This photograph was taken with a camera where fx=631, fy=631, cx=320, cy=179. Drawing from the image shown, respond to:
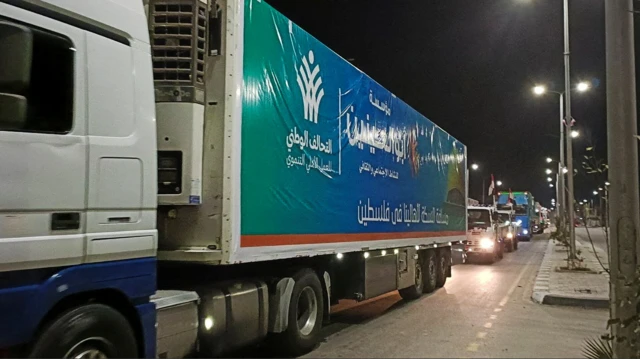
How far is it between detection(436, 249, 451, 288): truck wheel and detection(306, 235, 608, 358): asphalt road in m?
0.33

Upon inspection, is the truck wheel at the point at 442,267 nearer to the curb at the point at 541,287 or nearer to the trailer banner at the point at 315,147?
the curb at the point at 541,287

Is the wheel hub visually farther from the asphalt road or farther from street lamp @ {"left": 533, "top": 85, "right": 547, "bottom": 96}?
street lamp @ {"left": 533, "top": 85, "right": 547, "bottom": 96}

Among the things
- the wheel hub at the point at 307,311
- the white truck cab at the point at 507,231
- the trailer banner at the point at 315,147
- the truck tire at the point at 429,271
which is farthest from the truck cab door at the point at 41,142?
the white truck cab at the point at 507,231

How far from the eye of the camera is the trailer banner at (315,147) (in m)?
6.52

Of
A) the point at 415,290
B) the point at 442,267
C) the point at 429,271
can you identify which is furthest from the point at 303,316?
the point at 442,267

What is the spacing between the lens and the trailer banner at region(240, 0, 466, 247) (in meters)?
6.52

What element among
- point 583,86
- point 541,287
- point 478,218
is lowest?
point 541,287

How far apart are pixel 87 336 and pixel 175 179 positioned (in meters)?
Result: 1.76

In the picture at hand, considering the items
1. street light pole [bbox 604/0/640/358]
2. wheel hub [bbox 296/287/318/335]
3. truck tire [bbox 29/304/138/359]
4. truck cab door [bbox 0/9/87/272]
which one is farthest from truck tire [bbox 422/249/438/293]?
truck cab door [bbox 0/9/87/272]

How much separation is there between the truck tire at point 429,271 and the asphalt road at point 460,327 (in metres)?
0.23

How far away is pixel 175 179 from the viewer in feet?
18.7

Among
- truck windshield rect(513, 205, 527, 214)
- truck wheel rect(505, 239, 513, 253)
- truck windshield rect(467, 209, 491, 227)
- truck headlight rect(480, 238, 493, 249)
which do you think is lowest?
truck wheel rect(505, 239, 513, 253)

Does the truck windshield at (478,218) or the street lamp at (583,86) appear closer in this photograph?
the truck windshield at (478,218)

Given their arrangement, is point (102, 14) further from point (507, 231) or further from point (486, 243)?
point (507, 231)
